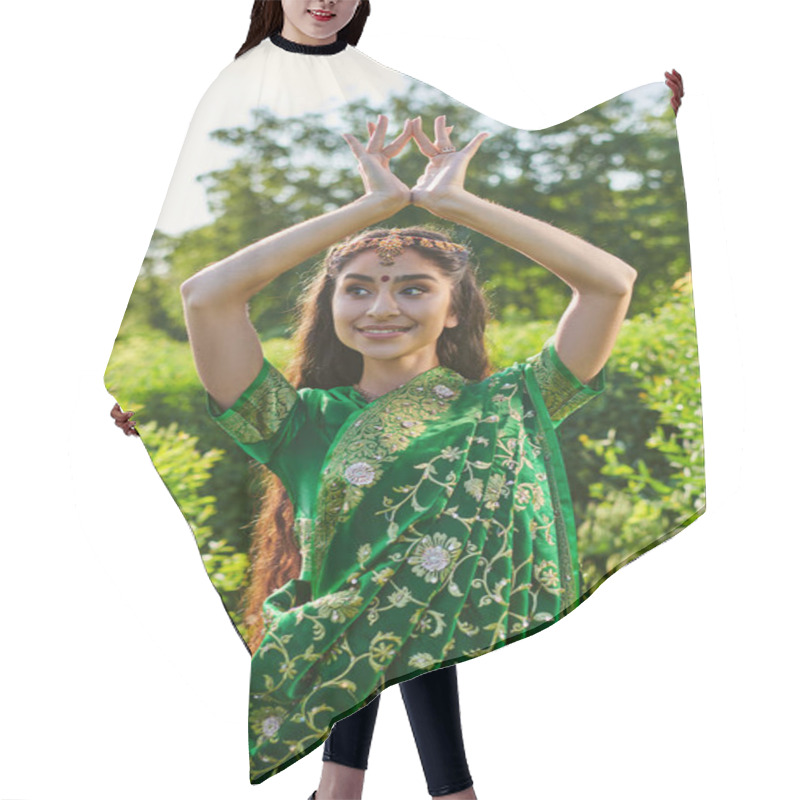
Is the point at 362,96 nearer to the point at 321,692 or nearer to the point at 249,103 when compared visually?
the point at 249,103

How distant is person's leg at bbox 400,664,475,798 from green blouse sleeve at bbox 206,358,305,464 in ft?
2.49

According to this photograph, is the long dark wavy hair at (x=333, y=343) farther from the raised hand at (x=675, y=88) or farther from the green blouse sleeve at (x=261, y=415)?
the raised hand at (x=675, y=88)

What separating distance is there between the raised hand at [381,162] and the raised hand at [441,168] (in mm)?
31

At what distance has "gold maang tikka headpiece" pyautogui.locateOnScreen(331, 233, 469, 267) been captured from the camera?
408 centimetres

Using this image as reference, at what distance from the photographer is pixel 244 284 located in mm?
4074

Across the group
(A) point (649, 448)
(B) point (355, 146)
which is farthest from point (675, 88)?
(A) point (649, 448)

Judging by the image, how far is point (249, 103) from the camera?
4191 millimetres

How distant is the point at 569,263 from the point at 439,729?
1300 mm

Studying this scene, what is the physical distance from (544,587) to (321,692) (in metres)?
0.63

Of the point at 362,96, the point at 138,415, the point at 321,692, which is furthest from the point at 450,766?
the point at 362,96

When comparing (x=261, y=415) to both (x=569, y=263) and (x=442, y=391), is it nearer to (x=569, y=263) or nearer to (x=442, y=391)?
(x=442, y=391)

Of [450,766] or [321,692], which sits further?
[450,766]

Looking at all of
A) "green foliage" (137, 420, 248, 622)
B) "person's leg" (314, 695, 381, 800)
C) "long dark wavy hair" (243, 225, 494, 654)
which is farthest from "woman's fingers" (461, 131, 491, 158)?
"person's leg" (314, 695, 381, 800)

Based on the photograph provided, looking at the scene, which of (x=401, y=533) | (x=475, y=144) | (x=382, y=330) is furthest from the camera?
(x=475, y=144)
